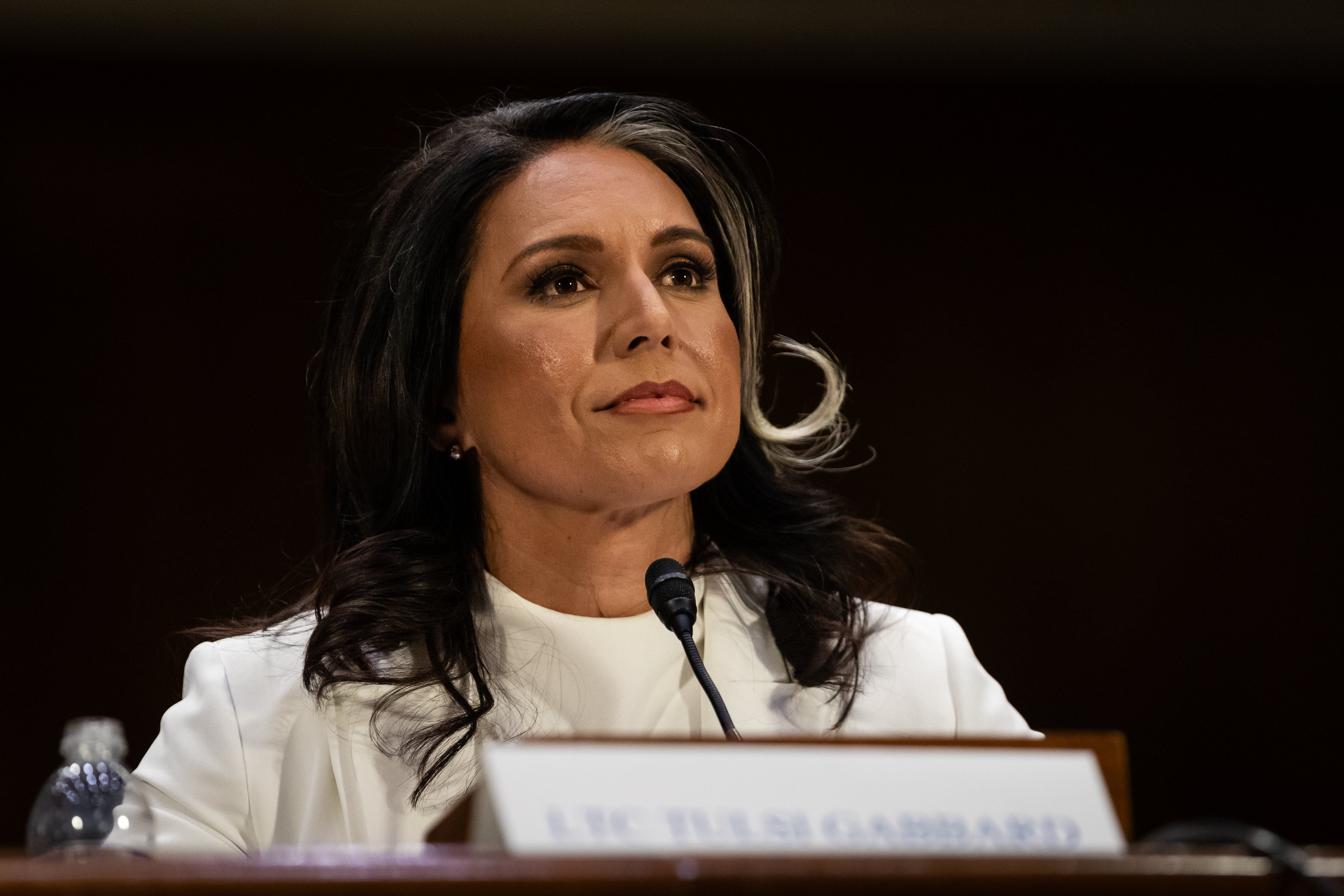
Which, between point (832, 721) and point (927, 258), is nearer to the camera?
point (832, 721)

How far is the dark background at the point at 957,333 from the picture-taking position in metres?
3.80

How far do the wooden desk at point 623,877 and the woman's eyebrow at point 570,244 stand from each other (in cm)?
117

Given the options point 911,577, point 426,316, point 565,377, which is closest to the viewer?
point 565,377

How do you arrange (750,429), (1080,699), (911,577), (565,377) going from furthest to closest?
(1080,699)
(911,577)
(750,429)
(565,377)

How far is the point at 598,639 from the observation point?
5.90 ft

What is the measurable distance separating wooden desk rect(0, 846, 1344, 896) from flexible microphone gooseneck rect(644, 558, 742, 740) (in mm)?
692

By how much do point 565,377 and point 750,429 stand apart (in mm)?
415

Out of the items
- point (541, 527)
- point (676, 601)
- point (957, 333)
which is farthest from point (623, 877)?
point (957, 333)

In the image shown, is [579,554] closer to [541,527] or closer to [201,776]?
[541,527]

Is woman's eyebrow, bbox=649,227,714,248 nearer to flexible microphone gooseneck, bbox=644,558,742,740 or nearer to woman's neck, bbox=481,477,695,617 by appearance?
woman's neck, bbox=481,477,695,617

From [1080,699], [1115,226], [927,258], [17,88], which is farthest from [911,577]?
[17,88]

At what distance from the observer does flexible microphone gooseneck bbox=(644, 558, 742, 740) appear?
1431 mm

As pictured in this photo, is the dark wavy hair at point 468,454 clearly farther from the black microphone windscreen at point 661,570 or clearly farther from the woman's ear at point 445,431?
the black microphone windscreen at point 661,570

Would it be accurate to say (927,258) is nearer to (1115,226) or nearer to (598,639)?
(1115,226)
